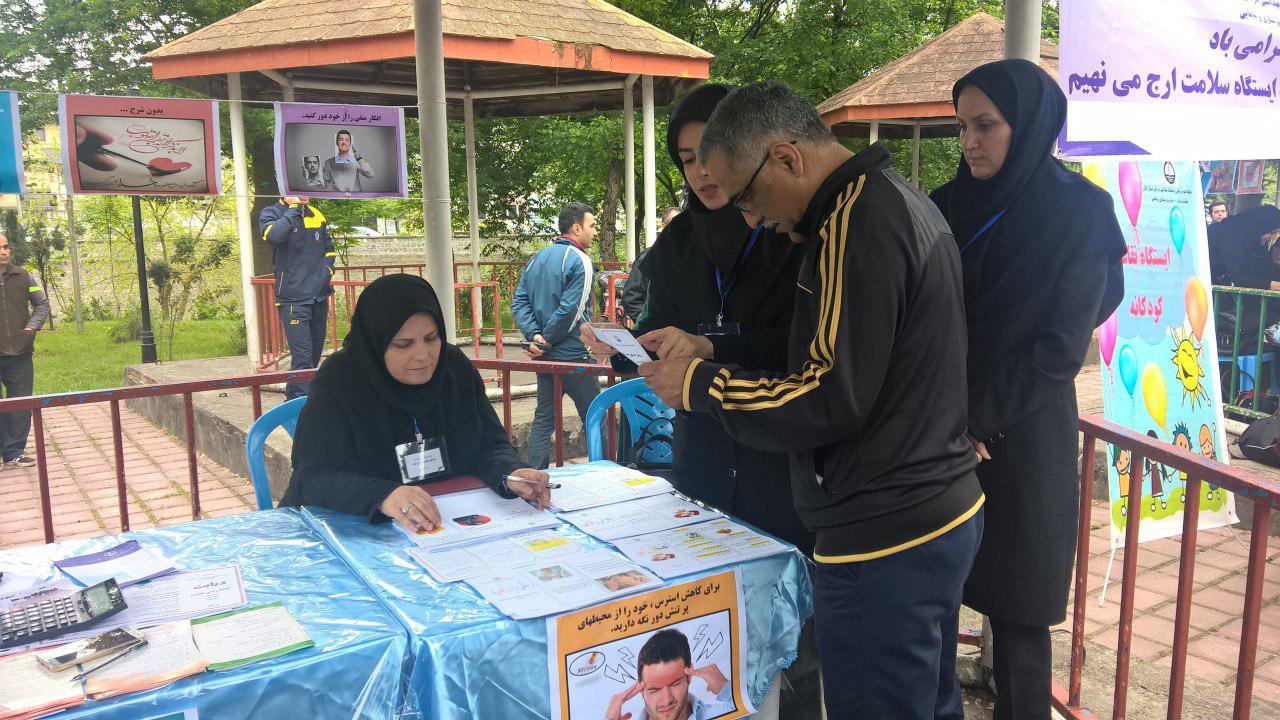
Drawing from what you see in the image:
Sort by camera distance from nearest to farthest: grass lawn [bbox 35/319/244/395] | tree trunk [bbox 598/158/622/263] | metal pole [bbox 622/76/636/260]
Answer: metal pole [bbox 622/76/636/260]
grass lawn [bbox 35/319/244/395]
tree trunk [bbox 598/158/622/263]

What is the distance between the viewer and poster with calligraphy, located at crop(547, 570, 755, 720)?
172 centimetres

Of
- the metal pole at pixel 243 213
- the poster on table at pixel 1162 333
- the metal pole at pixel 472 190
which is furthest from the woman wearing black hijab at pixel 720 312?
the metal pole at pixel 472 190

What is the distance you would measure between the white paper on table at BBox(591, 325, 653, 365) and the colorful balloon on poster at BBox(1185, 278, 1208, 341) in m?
3.51

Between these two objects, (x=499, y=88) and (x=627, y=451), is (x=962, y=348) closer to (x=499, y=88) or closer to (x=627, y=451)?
(x=627, y=451)

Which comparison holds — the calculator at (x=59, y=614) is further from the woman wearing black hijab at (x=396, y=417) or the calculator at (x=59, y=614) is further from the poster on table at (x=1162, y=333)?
the poster on table at (x=1162, y=333)

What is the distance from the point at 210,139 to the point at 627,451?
10.8 feet

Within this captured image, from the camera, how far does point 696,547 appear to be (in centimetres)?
207

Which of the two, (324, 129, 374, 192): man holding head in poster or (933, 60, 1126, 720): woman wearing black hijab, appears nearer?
(933, 60, 1126, 720): woman wearing black hijab

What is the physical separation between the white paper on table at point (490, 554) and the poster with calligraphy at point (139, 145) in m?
3.50

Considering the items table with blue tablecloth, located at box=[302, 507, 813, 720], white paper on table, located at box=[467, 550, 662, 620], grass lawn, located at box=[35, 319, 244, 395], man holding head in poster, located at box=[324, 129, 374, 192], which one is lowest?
grass lawn, located at box=[35, 319, 244, 395]

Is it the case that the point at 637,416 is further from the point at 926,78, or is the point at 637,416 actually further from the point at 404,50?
the point at 926,78

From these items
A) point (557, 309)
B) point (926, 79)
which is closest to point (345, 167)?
point (557, 309)

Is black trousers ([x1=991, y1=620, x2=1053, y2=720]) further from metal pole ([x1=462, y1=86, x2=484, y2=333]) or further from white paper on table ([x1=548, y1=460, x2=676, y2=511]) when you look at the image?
metal pole ([x1=462, y1=86, x2=484, y2=333])

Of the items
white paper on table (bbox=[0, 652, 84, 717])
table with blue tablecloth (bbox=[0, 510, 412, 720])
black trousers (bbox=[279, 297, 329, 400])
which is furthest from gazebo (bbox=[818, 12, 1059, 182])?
white paper on table (bbox=[0, 652, 84, 717])
